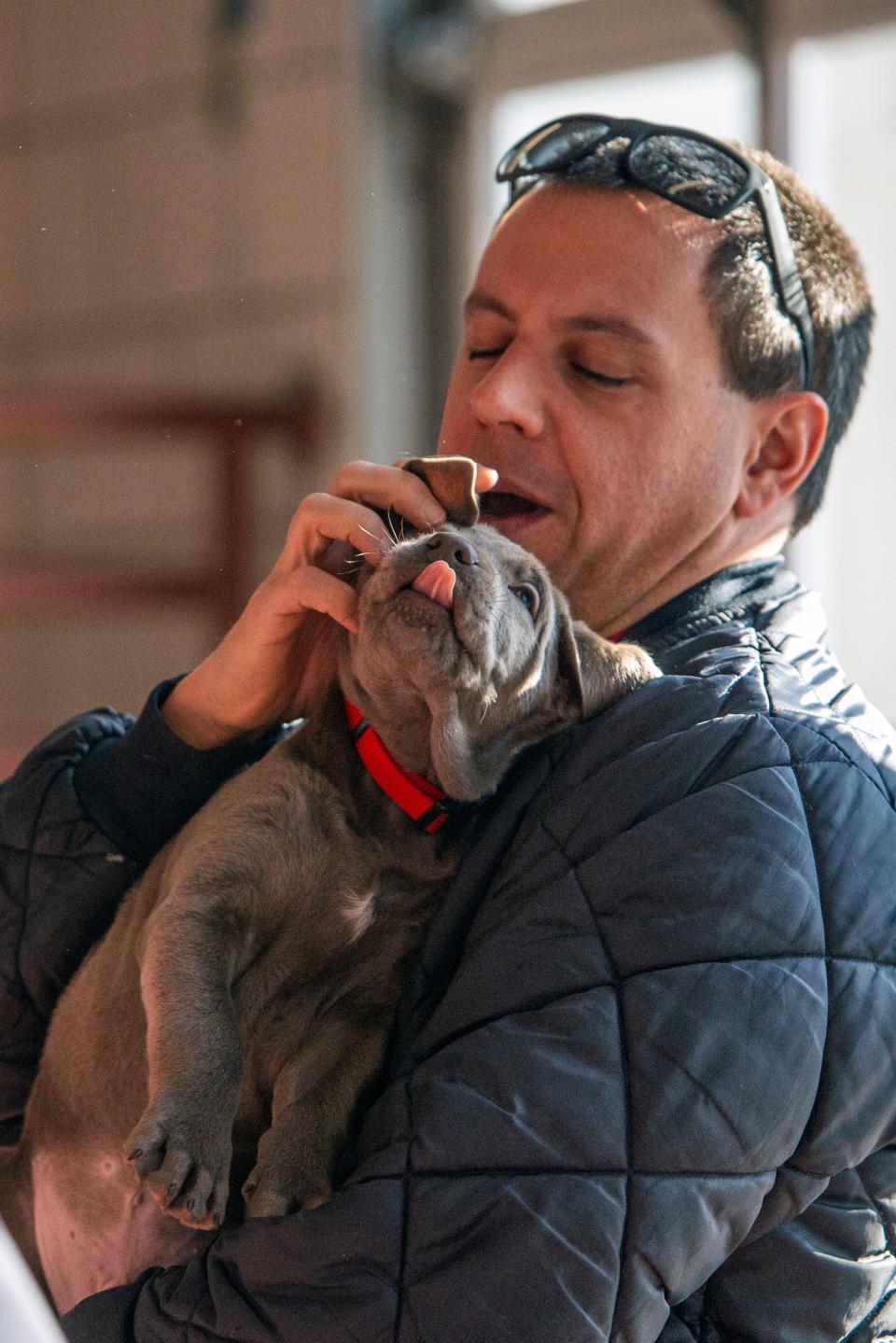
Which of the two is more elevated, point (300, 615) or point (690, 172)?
→ point (690, 172)

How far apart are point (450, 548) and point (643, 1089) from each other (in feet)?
1.64

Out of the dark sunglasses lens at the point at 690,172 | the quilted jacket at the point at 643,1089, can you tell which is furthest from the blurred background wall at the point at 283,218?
the quilted jacket at the point at 643,1089

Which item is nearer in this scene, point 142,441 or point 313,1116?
point 313,1116

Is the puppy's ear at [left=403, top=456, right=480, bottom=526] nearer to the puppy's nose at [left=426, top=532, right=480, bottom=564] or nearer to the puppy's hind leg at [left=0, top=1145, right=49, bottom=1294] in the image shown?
the puppy's nose at [left=426, top=532, right=480, bottom=564]

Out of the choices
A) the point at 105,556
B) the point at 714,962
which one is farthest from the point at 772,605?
the point at 105,556

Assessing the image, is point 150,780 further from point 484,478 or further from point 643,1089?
point 643,1089

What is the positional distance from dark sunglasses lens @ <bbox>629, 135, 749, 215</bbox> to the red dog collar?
0.57 metres

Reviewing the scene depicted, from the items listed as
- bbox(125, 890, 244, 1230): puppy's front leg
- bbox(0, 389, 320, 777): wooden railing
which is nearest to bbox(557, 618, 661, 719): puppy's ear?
bbox(125, 890, 244, 1230): puppy's front leg

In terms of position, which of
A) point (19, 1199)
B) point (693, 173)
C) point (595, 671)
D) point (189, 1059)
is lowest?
point (19, 1199)

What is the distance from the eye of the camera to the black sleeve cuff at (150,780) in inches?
57.3

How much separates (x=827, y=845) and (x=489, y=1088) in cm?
30

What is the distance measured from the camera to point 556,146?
5.08 ft

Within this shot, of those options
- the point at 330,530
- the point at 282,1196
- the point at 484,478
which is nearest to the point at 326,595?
the point at 330,530

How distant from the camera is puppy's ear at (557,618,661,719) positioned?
1.30m
